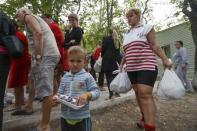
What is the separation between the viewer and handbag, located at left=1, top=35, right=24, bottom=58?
4.24 meters

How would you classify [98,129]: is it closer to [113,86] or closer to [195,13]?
[113,86]

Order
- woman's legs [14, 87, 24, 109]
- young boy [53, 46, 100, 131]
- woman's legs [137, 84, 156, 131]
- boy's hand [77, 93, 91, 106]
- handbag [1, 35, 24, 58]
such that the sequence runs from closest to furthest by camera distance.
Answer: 1. boy's hand [77, 93, 91, 106]
2. young boy [53, 46, 100, 131]
3. handbag [1, 35, 24, 58]
4. woman's legs [137, 84, 156, 131]
5. woman's legs [14, 87, 24, 109]

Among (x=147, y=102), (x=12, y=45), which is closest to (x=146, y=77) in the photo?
(x=147, y=102)

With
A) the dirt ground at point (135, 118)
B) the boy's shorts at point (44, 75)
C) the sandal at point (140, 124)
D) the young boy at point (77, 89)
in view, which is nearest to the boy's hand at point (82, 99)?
the young boy at point (77, 89)

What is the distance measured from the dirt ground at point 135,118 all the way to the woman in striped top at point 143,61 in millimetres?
1287

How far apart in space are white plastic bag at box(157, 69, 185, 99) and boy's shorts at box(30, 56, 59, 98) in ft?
5.44

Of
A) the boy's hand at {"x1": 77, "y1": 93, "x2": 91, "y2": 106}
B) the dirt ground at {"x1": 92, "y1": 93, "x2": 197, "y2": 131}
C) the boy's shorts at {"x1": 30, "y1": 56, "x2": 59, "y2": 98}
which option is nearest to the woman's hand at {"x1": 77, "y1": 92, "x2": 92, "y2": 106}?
the boy's hand at {"x1": 77, "y1": 93, "x2": 91, "y2": 106}

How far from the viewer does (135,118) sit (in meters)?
7.44

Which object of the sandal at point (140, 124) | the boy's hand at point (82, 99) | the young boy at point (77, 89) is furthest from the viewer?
the sandal at point (140, 124)

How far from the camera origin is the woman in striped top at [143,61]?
18.3ft

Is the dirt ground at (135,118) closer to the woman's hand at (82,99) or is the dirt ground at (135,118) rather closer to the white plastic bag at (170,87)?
the white plastic bag at (170,87)

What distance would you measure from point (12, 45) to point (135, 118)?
3.80m

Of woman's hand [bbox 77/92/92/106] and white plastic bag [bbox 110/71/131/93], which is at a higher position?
white plastic bag [bbox 110/71/131/93]

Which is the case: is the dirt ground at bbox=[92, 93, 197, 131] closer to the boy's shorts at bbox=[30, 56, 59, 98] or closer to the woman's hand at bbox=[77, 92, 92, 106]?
the boy's shorts at bbox=[30, 56, 59, 98]
